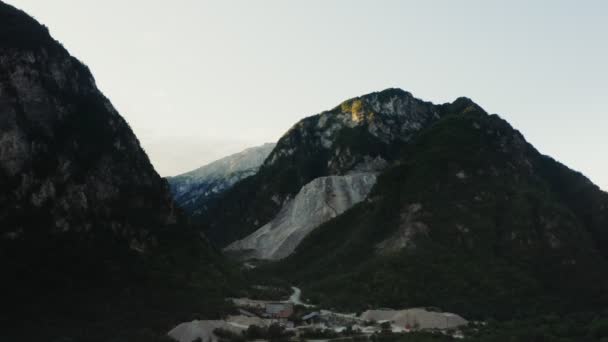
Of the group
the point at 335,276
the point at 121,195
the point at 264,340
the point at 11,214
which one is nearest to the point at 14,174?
the point at 11,214

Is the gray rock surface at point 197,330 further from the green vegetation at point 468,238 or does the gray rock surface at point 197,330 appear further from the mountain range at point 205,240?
the green vegetation at point 468,238

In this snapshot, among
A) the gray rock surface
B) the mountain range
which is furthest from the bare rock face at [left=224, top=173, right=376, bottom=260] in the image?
the gray rock surface

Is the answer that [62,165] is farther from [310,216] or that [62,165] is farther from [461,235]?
[310,216]

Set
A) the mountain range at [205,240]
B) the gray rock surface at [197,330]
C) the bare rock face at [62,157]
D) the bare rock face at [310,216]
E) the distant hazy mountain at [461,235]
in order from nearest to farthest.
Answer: the gray rock surface at [197,330]
the mountain range at [205,240]
the bare rock face at [62,157]
the distant hazy mountain at [461,235]
the bare rock face at [310,216]

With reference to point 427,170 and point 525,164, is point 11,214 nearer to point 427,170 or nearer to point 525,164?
point 427,170

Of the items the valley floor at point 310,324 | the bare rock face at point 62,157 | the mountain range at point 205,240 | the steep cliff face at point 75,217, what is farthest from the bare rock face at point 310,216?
the valley floor at point 310,324

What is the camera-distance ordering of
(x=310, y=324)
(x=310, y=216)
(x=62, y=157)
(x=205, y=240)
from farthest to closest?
(x=310, y=216)
(x=205, y=240)
(x=62, y=157)
(x=310, y=324)

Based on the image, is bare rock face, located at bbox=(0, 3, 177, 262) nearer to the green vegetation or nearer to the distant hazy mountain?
the green vegetation

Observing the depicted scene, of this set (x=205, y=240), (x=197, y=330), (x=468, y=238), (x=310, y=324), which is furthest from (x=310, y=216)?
(x=197, y=330)
